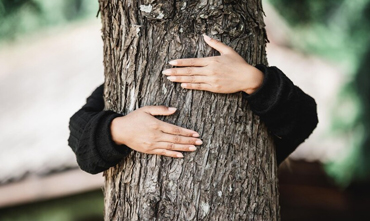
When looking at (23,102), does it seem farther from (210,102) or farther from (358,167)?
(358,167)

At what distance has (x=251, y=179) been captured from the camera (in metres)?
1.70

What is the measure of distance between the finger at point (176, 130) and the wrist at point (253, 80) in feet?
0.82

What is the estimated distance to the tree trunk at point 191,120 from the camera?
1.64m

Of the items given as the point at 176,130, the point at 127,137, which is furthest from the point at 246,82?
the point at 127,137

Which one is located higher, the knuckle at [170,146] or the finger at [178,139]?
the finger at [178,139]

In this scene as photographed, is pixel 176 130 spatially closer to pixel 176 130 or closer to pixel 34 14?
pixel 176 130

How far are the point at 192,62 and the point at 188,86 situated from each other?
9 centimetres

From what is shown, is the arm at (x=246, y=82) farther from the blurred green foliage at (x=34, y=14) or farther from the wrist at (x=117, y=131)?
the blurred green foliage at (x=34, y=14)

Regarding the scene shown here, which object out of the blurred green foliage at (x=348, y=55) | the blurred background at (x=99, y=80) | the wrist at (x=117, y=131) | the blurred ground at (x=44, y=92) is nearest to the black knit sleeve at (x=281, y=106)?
the wrist at (x=117, y=131)

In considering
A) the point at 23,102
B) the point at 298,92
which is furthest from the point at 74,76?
the point at 298,92

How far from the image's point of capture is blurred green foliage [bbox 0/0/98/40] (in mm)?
3799

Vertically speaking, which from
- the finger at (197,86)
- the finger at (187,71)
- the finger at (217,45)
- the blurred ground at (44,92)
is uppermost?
the finger at (217,45)

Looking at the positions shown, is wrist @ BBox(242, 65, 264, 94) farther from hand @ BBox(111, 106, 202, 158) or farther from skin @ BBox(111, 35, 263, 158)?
hand @ BBox(111, 106, 202, 158)

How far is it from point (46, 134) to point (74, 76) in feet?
1.93
